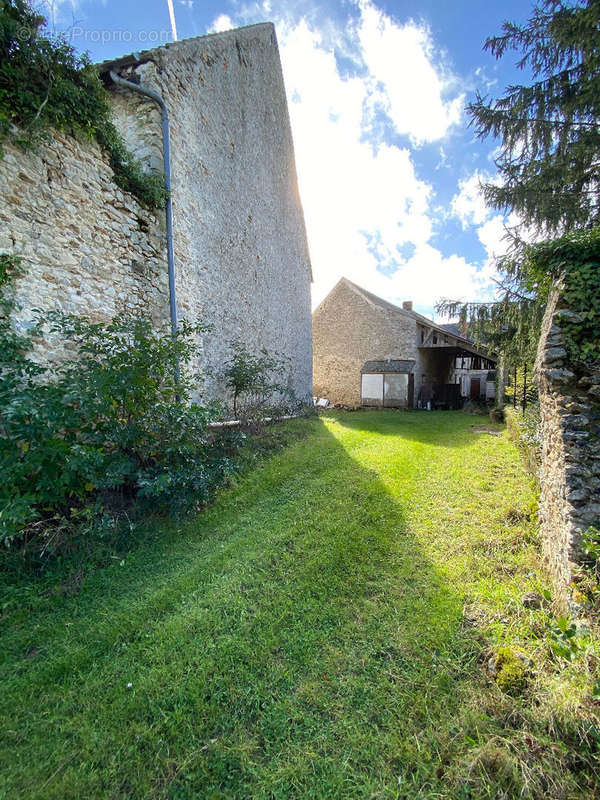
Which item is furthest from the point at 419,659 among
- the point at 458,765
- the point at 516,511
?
the point at 516,511

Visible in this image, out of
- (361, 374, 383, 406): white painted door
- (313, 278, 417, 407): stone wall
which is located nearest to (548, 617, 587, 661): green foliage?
(361, 374, 383, 406): white painted door

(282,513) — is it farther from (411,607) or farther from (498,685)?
(498,685)

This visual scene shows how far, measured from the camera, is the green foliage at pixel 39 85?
315 centimetres

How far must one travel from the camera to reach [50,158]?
3.65 m

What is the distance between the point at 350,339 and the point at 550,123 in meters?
11.8

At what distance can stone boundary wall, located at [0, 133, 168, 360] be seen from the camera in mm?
3396

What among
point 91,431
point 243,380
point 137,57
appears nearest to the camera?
point 91,431

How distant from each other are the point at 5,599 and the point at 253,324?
7361 millimetres

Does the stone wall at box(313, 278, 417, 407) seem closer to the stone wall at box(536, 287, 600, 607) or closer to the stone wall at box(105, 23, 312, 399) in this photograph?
the stone wall at box(105, 23, 312, 399)

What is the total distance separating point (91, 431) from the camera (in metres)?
3.38

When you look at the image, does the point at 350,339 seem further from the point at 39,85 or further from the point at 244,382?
the point at 39,85

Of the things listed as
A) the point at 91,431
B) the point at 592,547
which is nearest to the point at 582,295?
the point at 592,547

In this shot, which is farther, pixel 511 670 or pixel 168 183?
pixel 168 183

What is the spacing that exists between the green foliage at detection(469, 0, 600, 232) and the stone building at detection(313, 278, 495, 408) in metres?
9.14
